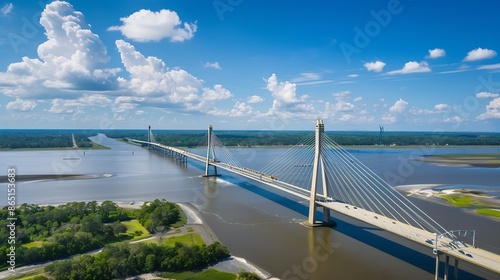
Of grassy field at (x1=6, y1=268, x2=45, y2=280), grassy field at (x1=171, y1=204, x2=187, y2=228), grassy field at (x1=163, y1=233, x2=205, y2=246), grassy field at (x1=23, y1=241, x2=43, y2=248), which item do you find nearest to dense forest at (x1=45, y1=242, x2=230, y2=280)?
grassy field at (x1=6, y1=268, x2=45, y2=280)

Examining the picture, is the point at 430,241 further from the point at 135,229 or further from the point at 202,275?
the point at 135,229

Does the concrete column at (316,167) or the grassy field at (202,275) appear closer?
the grassy field at (202,275)

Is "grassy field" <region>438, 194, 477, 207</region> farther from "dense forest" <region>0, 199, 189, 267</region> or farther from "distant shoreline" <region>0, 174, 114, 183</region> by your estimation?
"distant shoreline" <region>0, 174, 114, 183</region>

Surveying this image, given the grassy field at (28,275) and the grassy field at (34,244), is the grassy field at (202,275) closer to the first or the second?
Answer: the grassy field at (28,275)

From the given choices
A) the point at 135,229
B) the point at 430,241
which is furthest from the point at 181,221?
the point at 430,241

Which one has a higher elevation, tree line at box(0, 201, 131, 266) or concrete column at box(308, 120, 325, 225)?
concrete column at box(308, 120, 325, 225)

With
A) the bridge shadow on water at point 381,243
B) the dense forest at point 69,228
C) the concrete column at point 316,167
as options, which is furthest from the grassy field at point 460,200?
the dense forest at point 69,228
